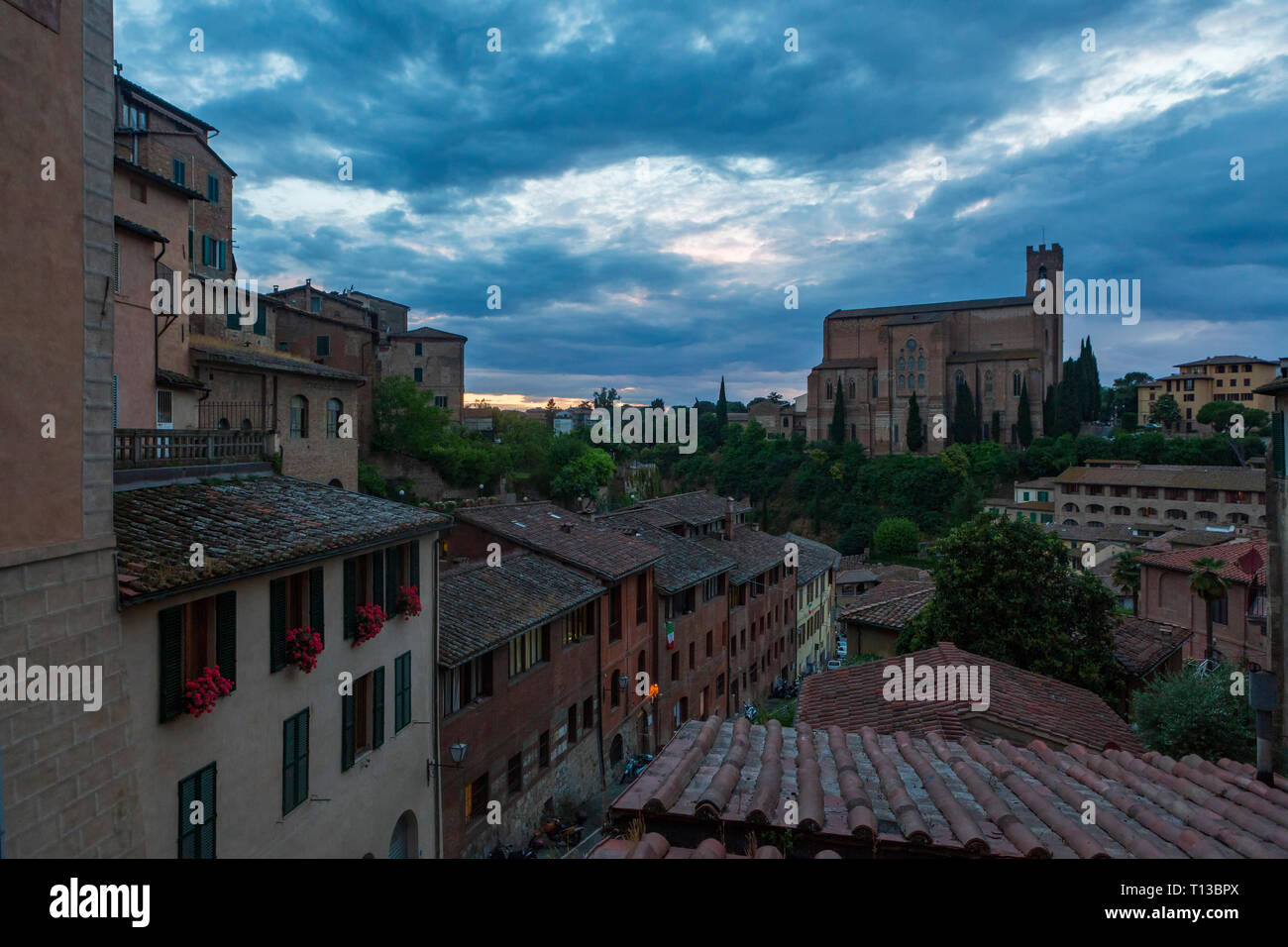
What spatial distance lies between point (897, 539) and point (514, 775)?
64.6m

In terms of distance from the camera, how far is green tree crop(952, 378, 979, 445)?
95.3 metres

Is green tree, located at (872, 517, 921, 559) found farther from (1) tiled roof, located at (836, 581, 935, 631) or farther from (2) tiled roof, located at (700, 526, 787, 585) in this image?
(1) tiled roof, located at (836, 581, 935, 631)

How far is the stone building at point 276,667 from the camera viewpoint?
9000 mm

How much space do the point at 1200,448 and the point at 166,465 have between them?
8918 centimetres

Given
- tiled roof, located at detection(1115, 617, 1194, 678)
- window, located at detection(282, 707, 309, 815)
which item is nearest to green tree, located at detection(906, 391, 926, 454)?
tiled roof, located at detection(1115, 617, 1194, 678)

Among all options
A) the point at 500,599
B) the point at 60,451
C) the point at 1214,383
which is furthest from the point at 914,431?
the point at 60,451

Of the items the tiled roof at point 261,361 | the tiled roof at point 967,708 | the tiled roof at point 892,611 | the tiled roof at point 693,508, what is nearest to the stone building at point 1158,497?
the tiled roof at point 892,611

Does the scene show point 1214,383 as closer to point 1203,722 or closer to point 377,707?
point 1203,722

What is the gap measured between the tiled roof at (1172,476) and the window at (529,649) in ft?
198

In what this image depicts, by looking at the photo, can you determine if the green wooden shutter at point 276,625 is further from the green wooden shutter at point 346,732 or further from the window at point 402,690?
the window at point 402,690

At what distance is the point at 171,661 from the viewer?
30.1 feet
